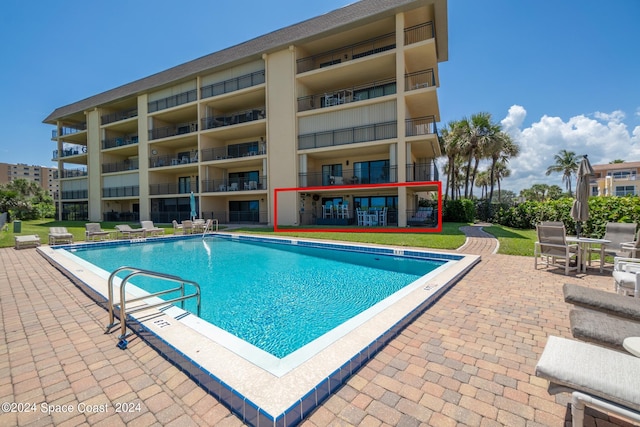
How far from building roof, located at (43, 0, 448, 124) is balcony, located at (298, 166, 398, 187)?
27.9 ft

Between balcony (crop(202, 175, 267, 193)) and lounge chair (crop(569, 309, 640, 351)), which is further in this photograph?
balcony (crop(202, 175, 267, 193))

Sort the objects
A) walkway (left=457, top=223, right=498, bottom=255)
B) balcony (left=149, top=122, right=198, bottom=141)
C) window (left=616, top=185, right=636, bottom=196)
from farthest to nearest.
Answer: window (left=616, top=185, right=636, bottom=196)
balcony (left=149, top=122, right=198, bottom=141)
walkway (left=457, top=223, right=498, bottom=255)

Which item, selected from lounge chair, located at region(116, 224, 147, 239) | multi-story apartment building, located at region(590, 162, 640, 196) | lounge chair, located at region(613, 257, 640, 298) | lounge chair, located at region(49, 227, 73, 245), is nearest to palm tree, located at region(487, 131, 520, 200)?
lounge chair, located at region(613, 257, 640, 298)

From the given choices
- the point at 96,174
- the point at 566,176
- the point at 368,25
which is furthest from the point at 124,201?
the point at 566,176

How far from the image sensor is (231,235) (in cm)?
1444

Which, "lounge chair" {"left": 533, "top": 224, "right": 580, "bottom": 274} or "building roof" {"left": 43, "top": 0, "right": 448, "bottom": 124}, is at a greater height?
"building roof" {"left": 43, "top": 0, "right": 448, "bottom": 124}

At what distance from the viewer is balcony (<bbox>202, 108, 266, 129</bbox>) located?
20.4m

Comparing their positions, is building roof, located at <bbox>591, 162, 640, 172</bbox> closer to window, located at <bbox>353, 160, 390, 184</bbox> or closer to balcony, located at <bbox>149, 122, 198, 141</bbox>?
window, located at <bbox>353, 160, 390, 184</bbox>

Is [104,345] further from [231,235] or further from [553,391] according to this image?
[231,235]

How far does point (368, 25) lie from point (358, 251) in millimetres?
13659

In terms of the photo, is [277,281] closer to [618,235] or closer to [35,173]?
[618,235]

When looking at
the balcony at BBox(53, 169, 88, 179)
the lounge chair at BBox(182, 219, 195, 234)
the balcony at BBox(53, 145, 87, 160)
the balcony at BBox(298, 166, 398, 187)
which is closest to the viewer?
the lounge chair at BBox(182, 219, 195, 234)

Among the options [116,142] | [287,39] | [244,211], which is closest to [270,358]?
[287,39]

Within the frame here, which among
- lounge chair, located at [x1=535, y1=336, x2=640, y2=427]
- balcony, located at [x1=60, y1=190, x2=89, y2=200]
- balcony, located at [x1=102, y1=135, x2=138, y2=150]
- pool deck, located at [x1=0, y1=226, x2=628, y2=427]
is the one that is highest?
balcony, located at [x1=102, y1=135, x2=138, y2=150]
